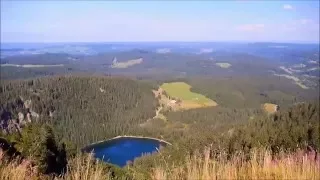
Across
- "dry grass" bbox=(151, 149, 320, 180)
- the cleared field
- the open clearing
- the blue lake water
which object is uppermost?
"dry grass" bbox=(151, 149, 320, 180)

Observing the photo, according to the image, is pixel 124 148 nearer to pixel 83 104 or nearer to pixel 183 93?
pixel 83 104

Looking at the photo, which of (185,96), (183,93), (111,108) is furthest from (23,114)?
(183,93)

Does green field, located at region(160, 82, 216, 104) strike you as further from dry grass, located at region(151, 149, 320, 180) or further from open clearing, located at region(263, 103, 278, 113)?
dry grass, located at region(151, 149, 320, 180)

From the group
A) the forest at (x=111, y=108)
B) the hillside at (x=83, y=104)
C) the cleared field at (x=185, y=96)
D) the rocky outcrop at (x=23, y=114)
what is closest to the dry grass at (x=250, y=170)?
the forest at (x=111, y=108)

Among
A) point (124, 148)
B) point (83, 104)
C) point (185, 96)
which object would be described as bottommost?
point (124, 148)

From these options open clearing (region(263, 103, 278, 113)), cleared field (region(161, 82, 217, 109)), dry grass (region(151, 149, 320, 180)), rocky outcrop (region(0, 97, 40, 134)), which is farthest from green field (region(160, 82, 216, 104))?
dry grass (region(151, 149, 320, 180))

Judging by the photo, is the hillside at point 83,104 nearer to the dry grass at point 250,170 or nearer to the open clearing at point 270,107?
the open clearing at point 270,107
